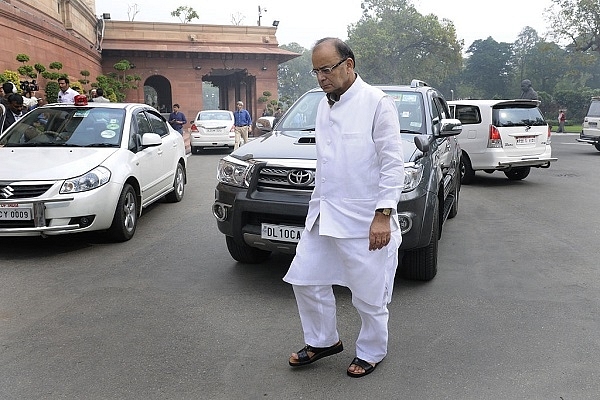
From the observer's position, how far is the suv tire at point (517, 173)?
37.4 feet

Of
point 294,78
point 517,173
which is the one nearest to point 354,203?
point 517,173

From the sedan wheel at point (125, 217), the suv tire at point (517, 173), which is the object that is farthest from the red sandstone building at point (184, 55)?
the sedan wheel at point (125, 217)

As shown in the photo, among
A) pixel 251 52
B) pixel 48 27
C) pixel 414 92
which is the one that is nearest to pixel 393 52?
pixel 251 52

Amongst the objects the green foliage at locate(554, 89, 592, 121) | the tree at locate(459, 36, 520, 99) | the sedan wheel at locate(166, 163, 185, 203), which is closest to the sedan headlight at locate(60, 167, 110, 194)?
the sedan wheel at locate(166, 163, 185, 203)

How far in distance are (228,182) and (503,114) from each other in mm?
7351

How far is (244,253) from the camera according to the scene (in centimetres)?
516

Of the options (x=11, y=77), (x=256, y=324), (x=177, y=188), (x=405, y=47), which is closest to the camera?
(x=256, y=324)

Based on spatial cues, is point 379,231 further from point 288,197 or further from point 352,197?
point 288,197

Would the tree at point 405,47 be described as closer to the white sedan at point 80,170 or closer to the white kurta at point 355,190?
the white sedan at point 80,170

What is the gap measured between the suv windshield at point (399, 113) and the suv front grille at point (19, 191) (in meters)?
2.34

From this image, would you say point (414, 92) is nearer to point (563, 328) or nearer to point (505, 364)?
point (563, 328)

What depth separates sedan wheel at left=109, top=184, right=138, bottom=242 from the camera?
19.6 feet

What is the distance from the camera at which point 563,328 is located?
12.4 feet

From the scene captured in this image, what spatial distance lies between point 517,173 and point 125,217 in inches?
329
